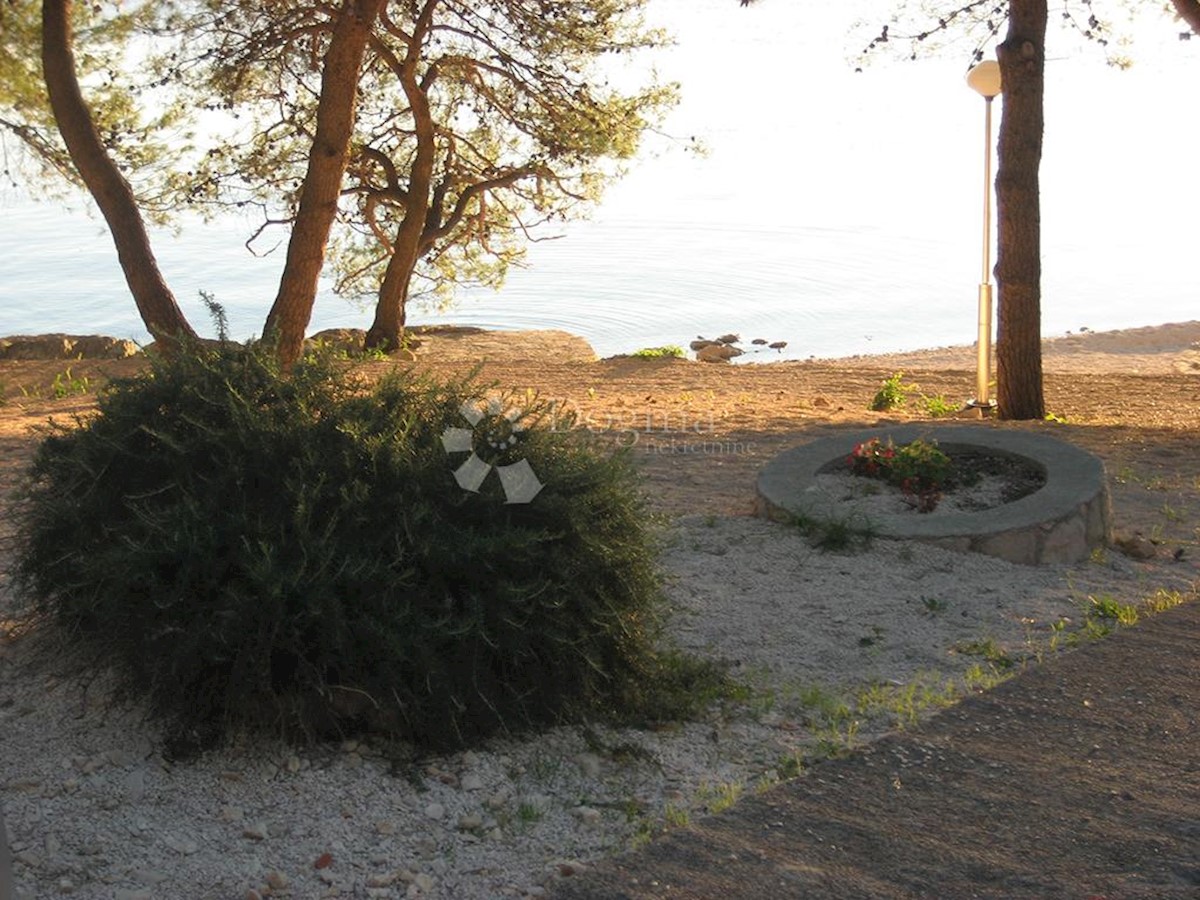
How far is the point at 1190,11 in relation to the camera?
11242 millimetres

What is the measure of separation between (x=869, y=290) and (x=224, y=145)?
14091 millimetres

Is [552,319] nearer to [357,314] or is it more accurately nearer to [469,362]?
[357,314]

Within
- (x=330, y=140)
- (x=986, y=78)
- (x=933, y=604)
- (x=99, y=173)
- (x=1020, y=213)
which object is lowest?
(x=933, y=604)

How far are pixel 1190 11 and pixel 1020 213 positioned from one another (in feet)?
8.46

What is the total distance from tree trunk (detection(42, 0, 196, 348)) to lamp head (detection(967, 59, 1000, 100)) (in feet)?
20.7

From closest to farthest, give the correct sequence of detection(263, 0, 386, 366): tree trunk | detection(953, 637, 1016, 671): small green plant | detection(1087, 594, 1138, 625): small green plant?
detection(953, 637, 1016, 671): small green plant < detection(1087, 594, 1138, 625): small green plant < detection(263, 0, 386, 366): tree trunk

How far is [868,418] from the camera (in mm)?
10438

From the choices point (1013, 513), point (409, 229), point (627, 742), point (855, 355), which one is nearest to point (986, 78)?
point (1013, 513)

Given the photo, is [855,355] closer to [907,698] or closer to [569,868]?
[907,698]

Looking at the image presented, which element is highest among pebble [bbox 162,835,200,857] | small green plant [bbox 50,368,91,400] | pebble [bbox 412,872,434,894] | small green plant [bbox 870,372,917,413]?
small green plant [bbox 50,368,91,400]

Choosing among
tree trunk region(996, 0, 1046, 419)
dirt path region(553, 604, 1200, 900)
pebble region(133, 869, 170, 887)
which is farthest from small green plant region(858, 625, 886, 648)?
tree trunk region(996, 0, 1046, 419)

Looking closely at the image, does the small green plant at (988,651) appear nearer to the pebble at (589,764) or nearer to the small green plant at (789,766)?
the small green plant at (789,766)

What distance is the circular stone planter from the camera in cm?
593

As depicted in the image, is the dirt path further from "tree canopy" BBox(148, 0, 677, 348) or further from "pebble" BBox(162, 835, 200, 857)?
"tree canopy" BBox(148, 0, 677, 348)
